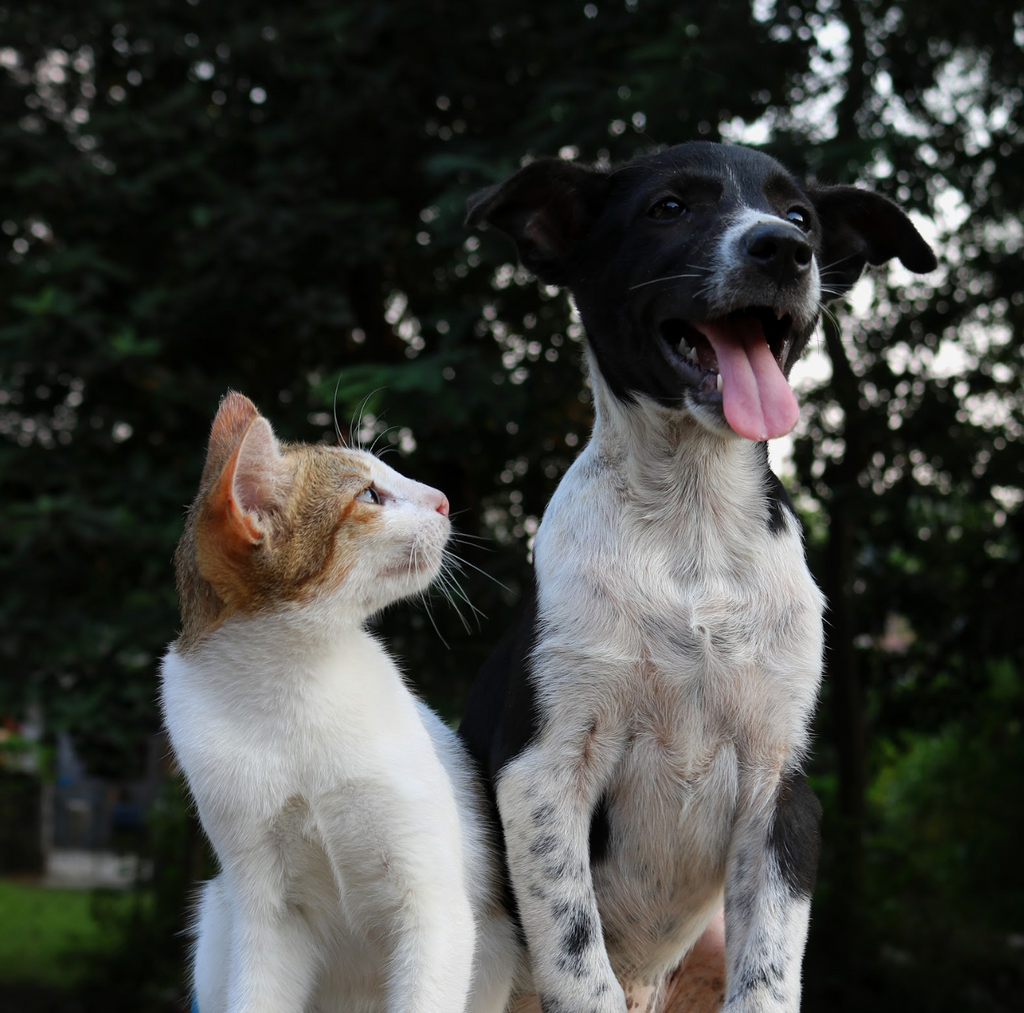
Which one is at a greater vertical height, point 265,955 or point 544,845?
point 544,845

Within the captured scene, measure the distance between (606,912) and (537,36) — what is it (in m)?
5.88

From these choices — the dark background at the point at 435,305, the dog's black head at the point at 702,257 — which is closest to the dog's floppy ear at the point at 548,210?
the dog's black head at the point at 702,257

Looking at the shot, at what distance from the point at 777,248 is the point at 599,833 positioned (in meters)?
1.26

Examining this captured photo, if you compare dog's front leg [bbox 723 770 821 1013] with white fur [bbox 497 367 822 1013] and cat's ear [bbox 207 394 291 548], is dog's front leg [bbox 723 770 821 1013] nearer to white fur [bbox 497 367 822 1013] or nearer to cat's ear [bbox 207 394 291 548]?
white fur [bbox 497 367 822 1013]

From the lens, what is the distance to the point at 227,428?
2342 millimetres

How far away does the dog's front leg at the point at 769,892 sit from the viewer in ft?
7.42

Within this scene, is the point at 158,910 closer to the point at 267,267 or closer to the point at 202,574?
the point at 267,267

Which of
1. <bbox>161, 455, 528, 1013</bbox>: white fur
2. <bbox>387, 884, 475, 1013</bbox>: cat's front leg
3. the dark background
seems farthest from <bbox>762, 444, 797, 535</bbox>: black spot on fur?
the dark background

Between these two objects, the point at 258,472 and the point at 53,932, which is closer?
the point at 258,472

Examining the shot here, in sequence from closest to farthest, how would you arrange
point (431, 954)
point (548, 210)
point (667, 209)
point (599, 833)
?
point (431, 954) < point (599, 833) < point (667, 209) < point (548, 210)

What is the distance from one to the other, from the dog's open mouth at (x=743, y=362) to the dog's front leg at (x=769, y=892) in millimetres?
738

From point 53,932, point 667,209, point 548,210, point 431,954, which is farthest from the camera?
point 53,932

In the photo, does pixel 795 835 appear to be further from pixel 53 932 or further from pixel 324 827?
pixel 53 932

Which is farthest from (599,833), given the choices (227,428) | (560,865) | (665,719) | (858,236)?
(858,236)
